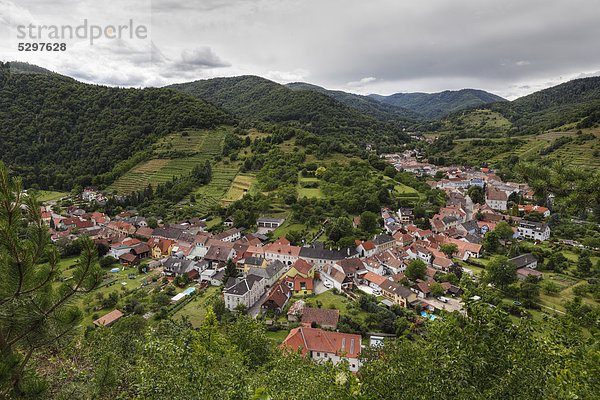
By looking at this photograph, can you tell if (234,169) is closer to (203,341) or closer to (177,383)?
(203,341)

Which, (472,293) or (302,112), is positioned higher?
(302,112)

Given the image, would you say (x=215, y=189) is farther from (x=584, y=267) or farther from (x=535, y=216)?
(x=535, y=216)

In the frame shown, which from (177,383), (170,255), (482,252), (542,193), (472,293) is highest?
(542,193)

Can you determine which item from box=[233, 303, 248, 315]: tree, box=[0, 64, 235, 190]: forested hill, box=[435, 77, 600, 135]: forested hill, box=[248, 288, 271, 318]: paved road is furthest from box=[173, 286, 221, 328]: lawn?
box=[435, 77, 600, 135]: forested hill

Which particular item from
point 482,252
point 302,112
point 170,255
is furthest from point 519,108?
point 170,255

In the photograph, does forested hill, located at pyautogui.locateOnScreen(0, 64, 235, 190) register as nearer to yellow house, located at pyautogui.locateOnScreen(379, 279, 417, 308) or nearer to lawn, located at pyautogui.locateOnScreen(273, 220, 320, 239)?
lawn, located at pyautogui.locateOnScreen(273, 220, 320, 239)

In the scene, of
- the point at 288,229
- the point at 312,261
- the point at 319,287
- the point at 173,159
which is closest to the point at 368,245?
the point at 312,261

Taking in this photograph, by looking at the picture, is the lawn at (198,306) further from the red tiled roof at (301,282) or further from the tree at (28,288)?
the tree at (28,288)
